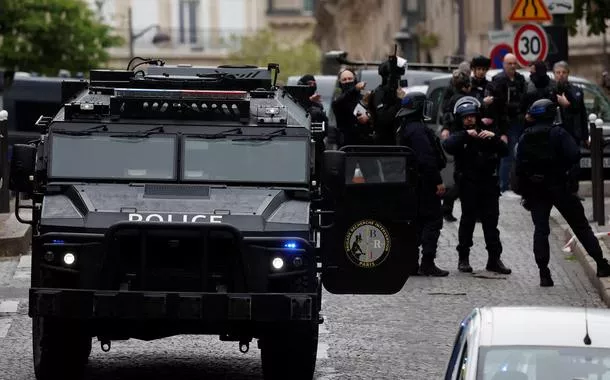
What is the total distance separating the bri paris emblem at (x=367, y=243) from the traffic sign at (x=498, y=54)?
65.0 feet

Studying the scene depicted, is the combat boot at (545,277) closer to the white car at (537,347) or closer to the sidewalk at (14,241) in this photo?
the sidewalk at (14,241)

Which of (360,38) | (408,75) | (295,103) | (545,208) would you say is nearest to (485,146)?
(545,208)

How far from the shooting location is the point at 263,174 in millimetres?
13406

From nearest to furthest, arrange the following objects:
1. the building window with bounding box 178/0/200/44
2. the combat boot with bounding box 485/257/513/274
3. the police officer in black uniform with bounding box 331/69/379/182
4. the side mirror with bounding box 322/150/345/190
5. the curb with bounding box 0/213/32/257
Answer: the side mirror with bounding box 322/150/345/190 → the combat boot with bounding box 485/257/513/274 → the curb with bounding box 0/213/32/257 → the police officer in black uniform with bounding box 331/69/379/182 → the building window with bounding box 178/0/200/44

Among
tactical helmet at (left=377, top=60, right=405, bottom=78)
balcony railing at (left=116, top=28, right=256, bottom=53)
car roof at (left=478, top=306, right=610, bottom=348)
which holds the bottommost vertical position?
car roof at (left=478, top=306, right=610, bottom=348)

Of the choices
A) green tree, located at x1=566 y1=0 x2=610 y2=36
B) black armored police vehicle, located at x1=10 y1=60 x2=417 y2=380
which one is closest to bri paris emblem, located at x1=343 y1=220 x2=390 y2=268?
black armored police vehicle, located at x1=10 y1=60 x2=417 y2=380

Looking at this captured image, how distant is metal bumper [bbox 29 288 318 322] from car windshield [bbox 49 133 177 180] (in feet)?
4.21

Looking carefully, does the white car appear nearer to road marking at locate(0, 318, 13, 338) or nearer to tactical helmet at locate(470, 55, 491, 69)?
road marking at locate(0, 318, 13, 338)

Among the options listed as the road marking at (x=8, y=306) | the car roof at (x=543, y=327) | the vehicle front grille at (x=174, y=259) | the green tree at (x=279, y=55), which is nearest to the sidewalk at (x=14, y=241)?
the road marking at (x=8, y=306)

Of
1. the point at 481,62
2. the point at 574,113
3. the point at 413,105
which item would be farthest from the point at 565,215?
the point at 574,113

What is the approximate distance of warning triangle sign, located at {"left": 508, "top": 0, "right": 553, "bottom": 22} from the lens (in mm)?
27828

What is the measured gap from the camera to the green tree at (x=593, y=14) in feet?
86.2

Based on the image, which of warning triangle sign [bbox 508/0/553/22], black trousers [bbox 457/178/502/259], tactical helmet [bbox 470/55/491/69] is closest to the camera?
black trousers [bbox 457/178/502/259]

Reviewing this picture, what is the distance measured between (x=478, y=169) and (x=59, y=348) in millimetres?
7476
